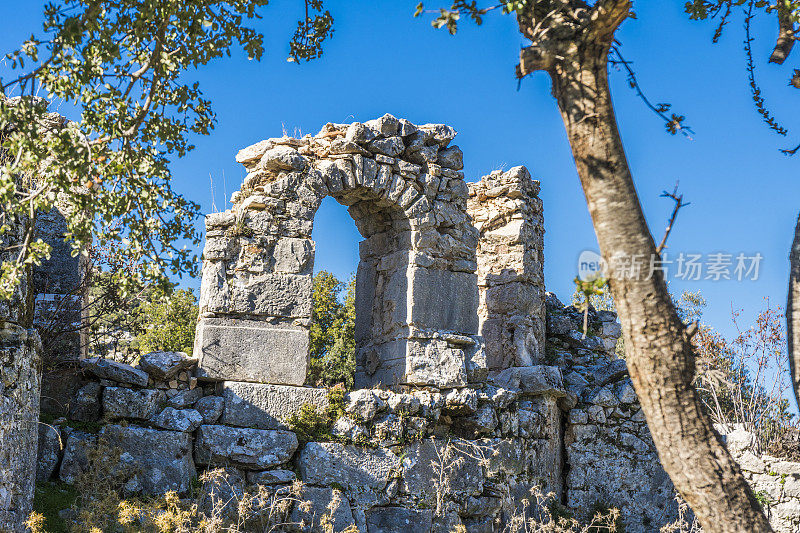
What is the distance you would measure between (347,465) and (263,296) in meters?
1.73

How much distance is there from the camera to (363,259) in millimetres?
9156

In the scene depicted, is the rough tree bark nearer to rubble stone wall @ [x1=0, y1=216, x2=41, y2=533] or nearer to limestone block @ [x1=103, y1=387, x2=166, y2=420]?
rubble stone wall @ [x1=0, y1=216, x2=41, y2=533]

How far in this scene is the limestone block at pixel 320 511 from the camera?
277 inches

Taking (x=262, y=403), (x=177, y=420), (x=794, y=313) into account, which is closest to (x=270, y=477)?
(x=262, y=403)

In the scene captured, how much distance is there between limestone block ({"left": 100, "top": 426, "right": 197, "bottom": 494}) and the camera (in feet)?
21.7

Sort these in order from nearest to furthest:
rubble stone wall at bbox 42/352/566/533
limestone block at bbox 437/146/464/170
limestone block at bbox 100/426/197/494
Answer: limestone block at bbox 100/426/197/494, rubble stone wall at bbox 42/352/566/533, limestone block at bbox 437/146/464/170

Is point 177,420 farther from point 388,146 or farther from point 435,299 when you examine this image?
point 388,146

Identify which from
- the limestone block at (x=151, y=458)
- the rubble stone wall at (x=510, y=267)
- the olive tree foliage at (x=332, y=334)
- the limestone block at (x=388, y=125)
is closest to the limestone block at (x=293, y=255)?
the limestone block at (x=388, y=125)

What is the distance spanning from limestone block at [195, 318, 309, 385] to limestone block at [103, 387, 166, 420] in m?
0.54

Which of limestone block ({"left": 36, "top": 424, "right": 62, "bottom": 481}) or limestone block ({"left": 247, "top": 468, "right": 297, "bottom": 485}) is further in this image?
limestone block ({"left": 247, "top": 468, "right": 297, "bottom": 485})

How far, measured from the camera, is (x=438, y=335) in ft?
26.8

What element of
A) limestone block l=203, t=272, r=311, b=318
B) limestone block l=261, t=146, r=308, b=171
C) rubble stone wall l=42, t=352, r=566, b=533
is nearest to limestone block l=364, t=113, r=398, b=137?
limestone block l=261, t=146, r=308, b=171

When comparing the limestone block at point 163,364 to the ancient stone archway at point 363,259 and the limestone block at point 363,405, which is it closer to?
the ancient stone archway at point 363,259

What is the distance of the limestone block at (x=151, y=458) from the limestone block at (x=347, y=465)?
1.05m
